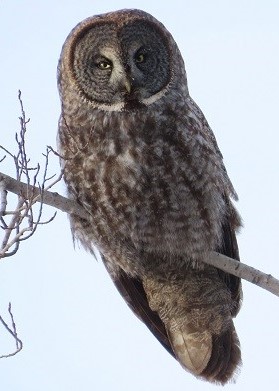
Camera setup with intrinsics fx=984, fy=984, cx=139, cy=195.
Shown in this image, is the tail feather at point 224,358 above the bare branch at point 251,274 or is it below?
below

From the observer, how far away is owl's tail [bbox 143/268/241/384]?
6414 mm

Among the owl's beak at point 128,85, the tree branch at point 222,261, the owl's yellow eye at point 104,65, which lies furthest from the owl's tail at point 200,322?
the owl's yellow eye at point 104,65

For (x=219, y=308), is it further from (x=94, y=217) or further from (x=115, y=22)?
(x=115, y=22)

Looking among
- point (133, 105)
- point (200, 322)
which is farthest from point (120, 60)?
point (200, 322)

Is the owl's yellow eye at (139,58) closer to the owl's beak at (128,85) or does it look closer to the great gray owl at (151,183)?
the great gray owl at (151,183)

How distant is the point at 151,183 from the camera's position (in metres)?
5.86

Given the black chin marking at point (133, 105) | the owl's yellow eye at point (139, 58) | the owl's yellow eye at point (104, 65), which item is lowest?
the black chin marking at point (133, 105)

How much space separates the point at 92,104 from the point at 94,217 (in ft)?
2.44

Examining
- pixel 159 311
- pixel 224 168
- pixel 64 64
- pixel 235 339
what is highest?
pixel 64 64

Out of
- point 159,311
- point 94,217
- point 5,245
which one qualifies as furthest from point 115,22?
point 5,245

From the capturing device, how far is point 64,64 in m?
6.49

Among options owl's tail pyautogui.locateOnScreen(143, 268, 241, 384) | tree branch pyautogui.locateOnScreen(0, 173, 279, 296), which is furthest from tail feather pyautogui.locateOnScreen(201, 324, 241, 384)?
tree branch pyautogui.locateOnScreen(0, 173, 279, 296)

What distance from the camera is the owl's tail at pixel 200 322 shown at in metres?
6.41

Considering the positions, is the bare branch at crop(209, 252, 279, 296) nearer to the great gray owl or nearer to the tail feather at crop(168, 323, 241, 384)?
the great gray owl
